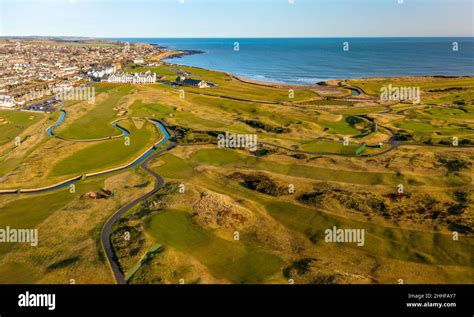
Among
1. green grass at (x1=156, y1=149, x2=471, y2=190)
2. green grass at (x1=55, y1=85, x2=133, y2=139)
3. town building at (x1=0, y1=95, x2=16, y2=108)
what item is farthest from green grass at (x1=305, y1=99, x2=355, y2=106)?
town building at (x1=0, y1=95, x2=16, y2=108)

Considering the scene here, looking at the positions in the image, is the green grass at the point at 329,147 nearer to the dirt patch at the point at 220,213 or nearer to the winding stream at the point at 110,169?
the dirt patch at the point at 220,213

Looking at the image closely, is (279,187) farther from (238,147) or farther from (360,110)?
(360,110)

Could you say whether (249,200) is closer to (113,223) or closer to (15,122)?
(113,223)

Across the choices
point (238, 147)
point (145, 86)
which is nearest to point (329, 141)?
point (238, 147)

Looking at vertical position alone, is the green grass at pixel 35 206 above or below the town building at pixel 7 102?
below

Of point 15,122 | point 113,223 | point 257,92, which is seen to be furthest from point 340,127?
point 15,122

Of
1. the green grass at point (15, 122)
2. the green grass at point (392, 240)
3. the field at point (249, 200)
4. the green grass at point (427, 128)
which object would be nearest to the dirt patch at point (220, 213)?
the field at point (249, 200)

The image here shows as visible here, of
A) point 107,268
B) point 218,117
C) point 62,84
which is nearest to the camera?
point 107,268
